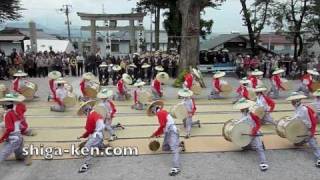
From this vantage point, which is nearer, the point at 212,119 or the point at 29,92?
the point at 212,119

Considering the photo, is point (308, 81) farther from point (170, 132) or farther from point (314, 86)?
point (170, 132)

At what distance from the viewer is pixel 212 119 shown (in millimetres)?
14391

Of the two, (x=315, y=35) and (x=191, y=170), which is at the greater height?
(x=315, y=35)

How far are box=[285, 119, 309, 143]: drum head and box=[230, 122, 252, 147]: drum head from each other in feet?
3.02

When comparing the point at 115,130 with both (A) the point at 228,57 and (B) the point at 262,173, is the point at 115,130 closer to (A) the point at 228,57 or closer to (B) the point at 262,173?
(B) the point at 262,173

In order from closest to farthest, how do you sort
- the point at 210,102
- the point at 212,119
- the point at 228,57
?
the point at 212,119 < the point at 210,102 < the point at 228,57

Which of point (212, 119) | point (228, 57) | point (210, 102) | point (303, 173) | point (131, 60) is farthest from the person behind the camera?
point (228, 57)

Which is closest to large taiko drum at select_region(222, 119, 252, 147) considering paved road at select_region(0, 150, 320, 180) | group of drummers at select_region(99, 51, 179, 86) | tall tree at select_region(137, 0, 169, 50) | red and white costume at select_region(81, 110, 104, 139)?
paved road at select_region(0, 150, 320, 180)

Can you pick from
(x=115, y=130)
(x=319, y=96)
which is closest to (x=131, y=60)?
(x=115, y=130)

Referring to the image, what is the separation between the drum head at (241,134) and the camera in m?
10.4

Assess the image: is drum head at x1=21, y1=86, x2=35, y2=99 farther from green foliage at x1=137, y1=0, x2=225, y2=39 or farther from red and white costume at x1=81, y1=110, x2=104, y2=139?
green foliage at x1=137, y1=0, x2=225, y2=39

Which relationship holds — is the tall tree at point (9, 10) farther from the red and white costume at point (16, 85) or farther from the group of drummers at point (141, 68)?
the red and white costume at point (16, 85)

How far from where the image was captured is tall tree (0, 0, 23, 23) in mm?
25047

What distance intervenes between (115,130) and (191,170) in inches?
143
